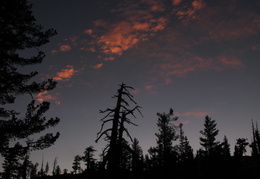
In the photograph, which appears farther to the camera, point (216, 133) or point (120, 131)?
point (216, 133)

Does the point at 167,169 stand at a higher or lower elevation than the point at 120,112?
lower

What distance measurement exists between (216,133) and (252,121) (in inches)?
644

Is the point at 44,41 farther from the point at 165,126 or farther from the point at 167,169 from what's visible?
the point at 165,126

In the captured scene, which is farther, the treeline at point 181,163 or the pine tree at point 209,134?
the pine tree at point 209,134

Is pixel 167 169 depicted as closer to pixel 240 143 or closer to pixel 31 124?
pixel 31 124

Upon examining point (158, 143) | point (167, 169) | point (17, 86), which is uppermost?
point (17, 86)

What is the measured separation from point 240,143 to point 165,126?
3073 cm

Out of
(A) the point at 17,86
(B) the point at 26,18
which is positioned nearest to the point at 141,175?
(A) the point at 17,86

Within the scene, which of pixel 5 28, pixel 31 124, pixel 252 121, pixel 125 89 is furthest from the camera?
pixel 252 121

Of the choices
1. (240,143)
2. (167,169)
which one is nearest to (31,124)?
(167,169)

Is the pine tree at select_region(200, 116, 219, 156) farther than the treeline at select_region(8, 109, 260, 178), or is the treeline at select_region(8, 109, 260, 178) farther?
the pine tree at select_region(200, 116, 219, 156)

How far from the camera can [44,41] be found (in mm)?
11125

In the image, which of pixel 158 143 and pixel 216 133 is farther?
pixel 216 133

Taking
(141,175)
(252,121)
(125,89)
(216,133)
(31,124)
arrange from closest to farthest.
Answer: (31,124)
(125,89)
(141,175)
(216,133)
(252,121)
